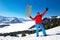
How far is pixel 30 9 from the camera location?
474 inches

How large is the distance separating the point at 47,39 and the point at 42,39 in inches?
14.0

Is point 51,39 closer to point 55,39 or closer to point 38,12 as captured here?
point 55,39

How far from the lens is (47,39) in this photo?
10.6 m

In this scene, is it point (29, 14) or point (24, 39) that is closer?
point (24, 39)

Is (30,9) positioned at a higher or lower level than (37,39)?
higher

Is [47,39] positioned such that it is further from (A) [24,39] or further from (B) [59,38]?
(A) [24,39]

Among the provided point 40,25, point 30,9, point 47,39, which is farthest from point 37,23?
point 47,39

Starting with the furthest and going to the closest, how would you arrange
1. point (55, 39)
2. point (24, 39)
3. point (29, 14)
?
1. point (29, 14)
2. point (24, 39)
3. point (55, 39)

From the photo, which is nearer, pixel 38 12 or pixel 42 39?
pixel 42 39

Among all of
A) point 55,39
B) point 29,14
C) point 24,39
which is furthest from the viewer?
point 29,14

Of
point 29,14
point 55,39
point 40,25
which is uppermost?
point 29,14

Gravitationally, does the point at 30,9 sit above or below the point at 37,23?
above

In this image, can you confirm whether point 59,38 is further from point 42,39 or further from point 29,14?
point 29,14

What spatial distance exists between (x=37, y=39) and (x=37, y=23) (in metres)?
1.71
